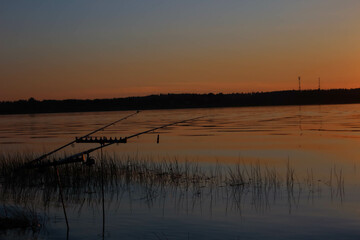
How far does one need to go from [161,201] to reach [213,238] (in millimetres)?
4780

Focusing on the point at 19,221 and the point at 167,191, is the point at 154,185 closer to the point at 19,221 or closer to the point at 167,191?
the point at 167,191

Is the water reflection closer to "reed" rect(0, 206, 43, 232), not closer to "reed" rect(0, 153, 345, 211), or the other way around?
"reed" rect(0, 153, 345, 211)

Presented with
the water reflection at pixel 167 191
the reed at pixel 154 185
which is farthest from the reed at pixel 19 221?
the reed at pixel 154 185

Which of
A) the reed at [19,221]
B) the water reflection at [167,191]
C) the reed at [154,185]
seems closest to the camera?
the reed at [19,221]

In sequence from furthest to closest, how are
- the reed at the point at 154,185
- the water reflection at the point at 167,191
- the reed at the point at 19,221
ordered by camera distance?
the reed at the point at 154,185
the water reflection at the point at 167,191
the reed at the point at 19,221

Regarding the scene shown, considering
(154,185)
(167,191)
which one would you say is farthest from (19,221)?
(154,185)

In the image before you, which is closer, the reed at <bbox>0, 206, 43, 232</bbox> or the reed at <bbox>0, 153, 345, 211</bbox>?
the reed at <bbox>0, 206, 43, 232</bbox>

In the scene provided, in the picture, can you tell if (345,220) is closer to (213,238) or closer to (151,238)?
(213,238)

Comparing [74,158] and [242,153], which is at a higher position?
[74,158]

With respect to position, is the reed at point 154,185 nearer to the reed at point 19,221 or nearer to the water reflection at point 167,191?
the water reflection at point 167,191

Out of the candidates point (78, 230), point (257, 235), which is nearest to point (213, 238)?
point (257, 235)

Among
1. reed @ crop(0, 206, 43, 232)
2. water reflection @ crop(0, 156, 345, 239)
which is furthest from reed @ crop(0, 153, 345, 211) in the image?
reed @ crop(0, 206, 43, 232)

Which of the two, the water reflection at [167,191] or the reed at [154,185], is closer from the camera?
the water reflection at [167,191]

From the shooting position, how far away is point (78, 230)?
13766 millimetres
